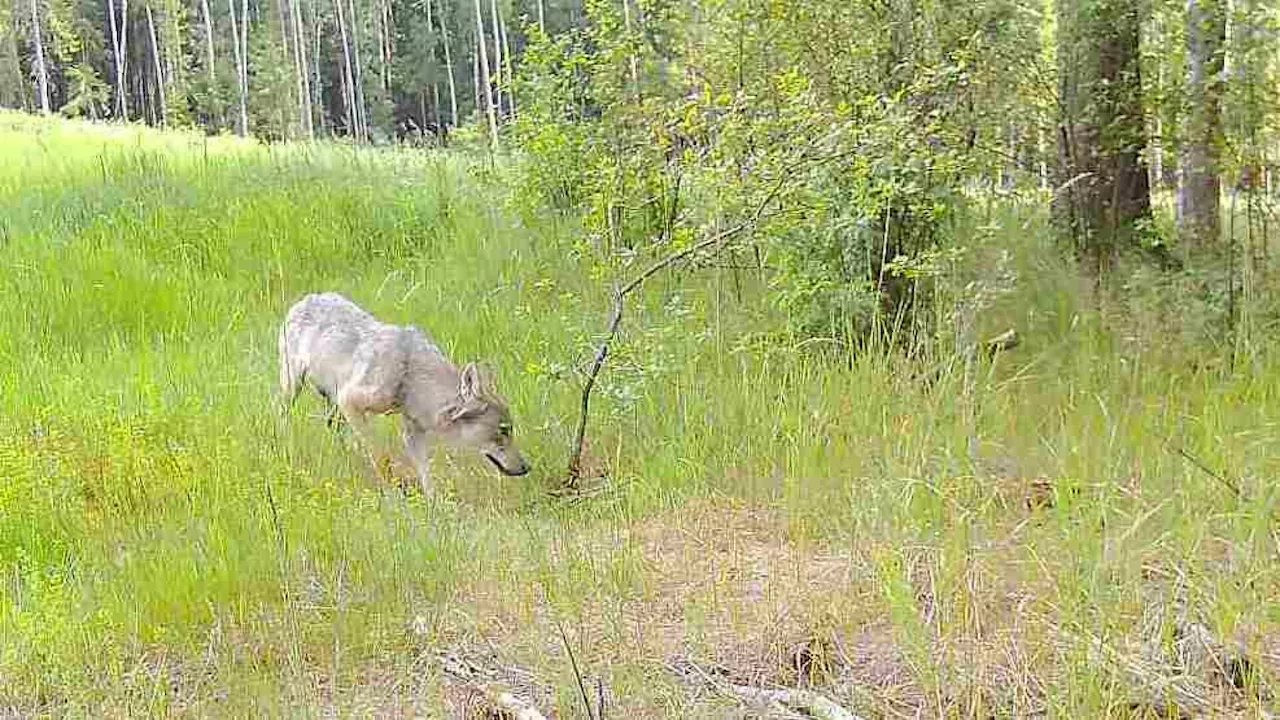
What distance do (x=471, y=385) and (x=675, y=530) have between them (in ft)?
5.62

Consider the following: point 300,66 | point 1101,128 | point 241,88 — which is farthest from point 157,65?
point 1101,128

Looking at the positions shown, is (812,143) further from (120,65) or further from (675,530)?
(120,65)

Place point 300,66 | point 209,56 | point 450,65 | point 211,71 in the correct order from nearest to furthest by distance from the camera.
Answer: point 211,71 → point 209,56 → point 300,66 → point 450,65

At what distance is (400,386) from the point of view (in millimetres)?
6625

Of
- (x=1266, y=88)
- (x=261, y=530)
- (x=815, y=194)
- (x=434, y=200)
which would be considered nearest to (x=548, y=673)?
(x=261, y=530)

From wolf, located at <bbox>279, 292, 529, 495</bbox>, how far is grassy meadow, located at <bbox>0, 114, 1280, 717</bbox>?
19 centimetres

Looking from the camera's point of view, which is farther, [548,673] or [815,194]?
[815,194]

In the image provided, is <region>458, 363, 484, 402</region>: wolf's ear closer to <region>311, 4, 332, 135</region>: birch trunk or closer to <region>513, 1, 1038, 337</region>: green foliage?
<region>513, 1, 1038, 337</region>: green foliage

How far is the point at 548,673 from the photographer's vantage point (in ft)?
12.1

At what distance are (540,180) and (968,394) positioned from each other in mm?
5654

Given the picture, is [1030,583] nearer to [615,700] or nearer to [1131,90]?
[615,700]

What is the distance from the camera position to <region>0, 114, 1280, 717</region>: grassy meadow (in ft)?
11.7

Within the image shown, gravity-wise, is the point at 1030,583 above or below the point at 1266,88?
below

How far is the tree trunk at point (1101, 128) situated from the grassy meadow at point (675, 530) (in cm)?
79
